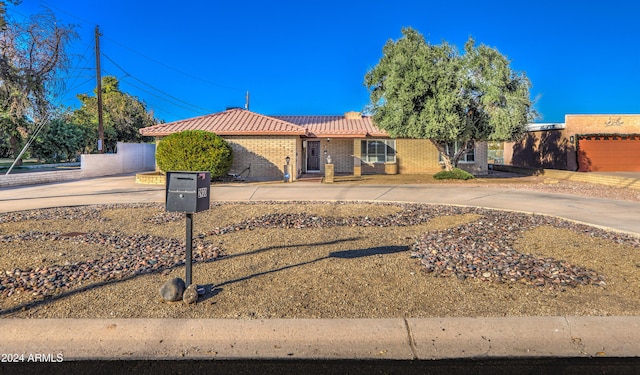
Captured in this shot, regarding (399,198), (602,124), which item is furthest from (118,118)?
(602,124)

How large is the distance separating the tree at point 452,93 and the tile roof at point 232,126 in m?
5.37

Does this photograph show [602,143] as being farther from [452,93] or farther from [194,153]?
[194,153]

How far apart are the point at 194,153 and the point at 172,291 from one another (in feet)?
51.3

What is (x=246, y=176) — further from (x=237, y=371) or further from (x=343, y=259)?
(x=237, y=371)

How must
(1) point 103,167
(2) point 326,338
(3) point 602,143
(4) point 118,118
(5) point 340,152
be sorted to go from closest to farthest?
1. (2) point 326,338
2. (1) point 103,167
3. (3) point 602,143
4. (5) point 340,152
5. (4) point 118,118

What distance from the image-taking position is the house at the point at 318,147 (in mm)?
22859

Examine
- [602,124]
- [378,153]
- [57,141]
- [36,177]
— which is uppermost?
[602,124]

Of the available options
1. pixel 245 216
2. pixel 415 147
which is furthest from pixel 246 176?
pixel 245 216

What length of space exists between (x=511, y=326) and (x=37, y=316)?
429 centimetres

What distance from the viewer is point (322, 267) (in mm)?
5746

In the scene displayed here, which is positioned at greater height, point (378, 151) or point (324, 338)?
point (378, 151)

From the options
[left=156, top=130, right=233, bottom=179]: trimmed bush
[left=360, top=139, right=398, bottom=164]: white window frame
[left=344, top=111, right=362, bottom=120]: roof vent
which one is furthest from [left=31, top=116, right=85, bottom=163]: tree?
[left=360, top=139, right=398, bottom=164]: white window frame

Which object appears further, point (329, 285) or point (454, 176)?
point (454, 176)

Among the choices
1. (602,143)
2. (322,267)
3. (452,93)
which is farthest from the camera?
(602,143)
